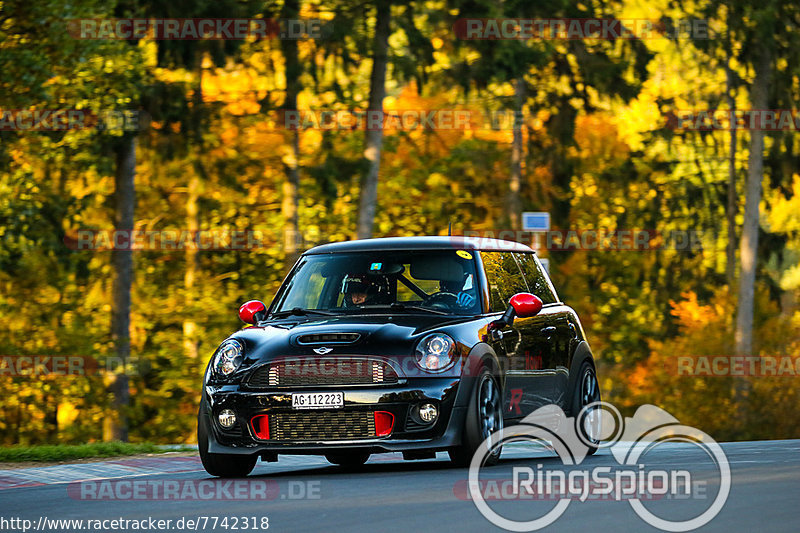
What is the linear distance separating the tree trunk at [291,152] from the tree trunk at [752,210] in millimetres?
11968

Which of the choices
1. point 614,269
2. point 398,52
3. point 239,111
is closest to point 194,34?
point 239,111

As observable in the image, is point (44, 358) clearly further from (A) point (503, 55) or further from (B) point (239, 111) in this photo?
(A) point (503, 55)

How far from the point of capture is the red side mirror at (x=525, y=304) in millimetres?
12641

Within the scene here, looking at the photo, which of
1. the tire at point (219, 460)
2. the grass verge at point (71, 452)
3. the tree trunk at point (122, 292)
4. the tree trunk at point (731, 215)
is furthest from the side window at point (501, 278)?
the tree trunk at point (731, 215)

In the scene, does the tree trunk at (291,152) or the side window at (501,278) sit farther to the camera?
the tree trunk at (291,152)

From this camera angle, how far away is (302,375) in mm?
11492

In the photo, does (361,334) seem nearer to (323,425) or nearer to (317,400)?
(317,400)

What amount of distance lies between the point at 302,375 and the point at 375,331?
2.09 feet

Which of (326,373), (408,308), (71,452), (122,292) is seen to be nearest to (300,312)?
(408,308)

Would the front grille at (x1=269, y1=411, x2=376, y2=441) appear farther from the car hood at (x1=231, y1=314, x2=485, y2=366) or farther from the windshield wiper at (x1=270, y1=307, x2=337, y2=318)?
the windshield wiper at (x1=270, y1=307, x2=337, y2=318)

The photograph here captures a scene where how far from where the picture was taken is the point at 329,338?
1165 centimetres

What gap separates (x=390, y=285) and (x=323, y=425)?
171cm

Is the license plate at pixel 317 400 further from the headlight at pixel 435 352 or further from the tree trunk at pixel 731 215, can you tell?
the tree trunk at pixel 731 215

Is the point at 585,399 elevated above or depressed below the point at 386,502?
below
